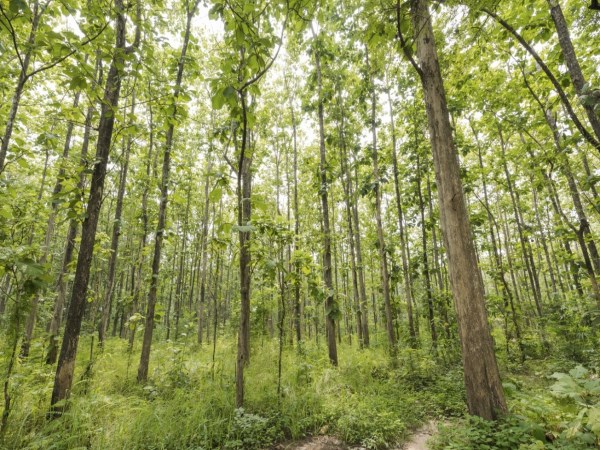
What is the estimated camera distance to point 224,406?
181 inches

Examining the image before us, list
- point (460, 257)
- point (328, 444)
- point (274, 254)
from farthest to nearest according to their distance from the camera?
point (274, 254)
point (328, 444)
point (460, 257)

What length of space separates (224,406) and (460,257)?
4.34m

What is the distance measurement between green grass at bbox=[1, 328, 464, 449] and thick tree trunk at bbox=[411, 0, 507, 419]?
1869 millimetres

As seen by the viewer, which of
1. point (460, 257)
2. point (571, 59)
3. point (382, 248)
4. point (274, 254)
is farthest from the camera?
point (382, 248)

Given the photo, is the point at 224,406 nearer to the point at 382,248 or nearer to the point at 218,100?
the point at 218,100

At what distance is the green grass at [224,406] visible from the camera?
3686mm

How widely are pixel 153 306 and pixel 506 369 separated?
921 centimetres

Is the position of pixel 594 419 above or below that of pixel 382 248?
below

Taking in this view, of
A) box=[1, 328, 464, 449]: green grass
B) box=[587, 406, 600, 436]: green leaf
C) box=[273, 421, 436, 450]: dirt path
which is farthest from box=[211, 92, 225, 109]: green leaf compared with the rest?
box=[273, 421, 436, 450]: dirt path

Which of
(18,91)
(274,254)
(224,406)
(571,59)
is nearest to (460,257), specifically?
(274,254)

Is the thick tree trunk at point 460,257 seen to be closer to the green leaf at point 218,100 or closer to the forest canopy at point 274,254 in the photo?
the forest canopy at point 274,254

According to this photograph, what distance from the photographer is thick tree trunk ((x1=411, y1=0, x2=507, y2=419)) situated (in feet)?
10.8

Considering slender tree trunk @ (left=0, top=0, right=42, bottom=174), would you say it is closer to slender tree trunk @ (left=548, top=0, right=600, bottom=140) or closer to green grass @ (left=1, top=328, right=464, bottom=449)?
green grass @ (left=1, top=328, right=464, bottom=449)

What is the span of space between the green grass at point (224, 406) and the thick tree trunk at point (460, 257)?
1.87 meters
